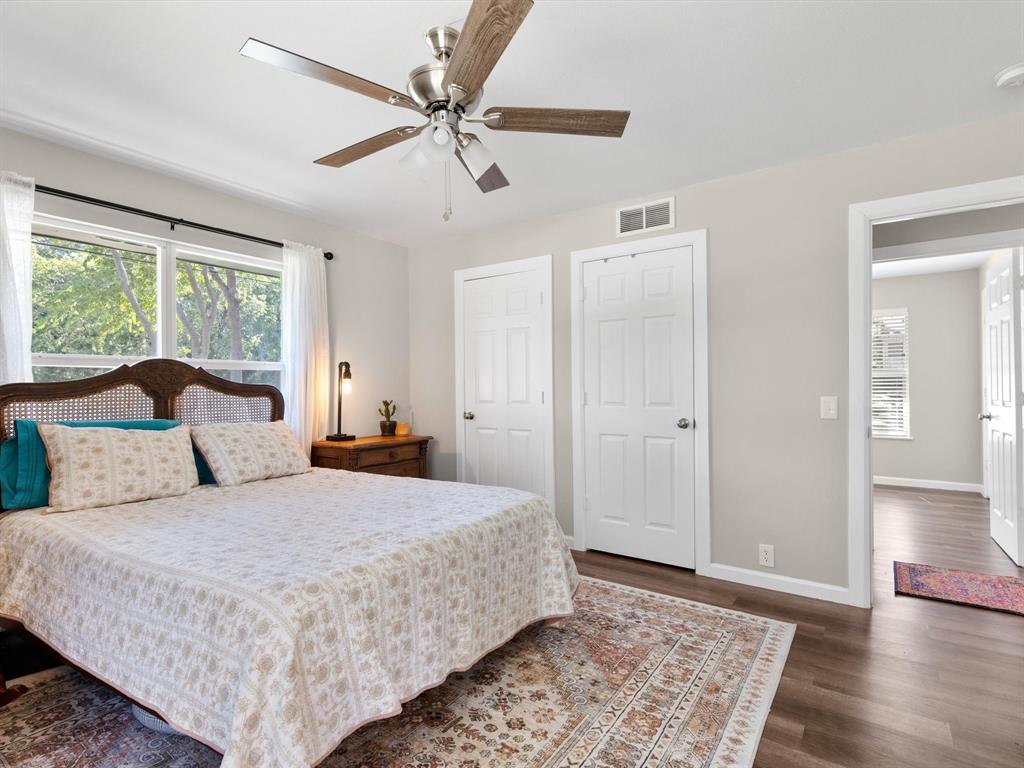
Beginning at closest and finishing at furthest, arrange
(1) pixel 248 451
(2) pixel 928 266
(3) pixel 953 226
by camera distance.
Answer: (1) pixel 248 451 < (3) pixel 953 226 < (2) pixel 928 266

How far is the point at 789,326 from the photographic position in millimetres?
3100

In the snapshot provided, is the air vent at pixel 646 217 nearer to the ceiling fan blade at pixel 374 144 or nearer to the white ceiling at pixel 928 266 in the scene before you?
the ceiling fan blade at pixel 374 144

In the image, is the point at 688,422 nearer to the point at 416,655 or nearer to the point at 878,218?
the point at 878,218

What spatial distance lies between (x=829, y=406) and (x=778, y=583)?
108 centimetres

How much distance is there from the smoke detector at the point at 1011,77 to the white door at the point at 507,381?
8.33 feet

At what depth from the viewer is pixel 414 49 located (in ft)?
6.69

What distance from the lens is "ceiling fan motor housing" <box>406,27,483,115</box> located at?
1741 millimetres

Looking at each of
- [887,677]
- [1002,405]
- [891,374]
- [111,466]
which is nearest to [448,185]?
[111,466]

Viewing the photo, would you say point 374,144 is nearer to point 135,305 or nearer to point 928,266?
point 135,305

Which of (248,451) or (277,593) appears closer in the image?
(277,593)

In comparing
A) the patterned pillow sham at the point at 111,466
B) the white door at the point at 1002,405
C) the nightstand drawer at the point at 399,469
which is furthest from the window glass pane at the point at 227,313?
the white door at the point at 1002,405

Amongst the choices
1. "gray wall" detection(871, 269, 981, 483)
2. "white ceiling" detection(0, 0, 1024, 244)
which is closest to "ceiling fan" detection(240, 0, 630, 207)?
"white ceiling" detection(0, 0, 1024, 244)

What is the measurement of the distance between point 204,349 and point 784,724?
3.60 meters

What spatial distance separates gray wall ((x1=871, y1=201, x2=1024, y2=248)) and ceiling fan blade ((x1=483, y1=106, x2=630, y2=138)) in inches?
91.8
